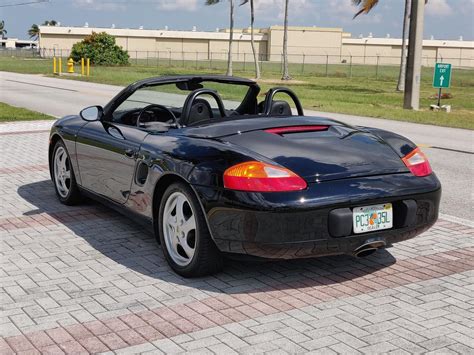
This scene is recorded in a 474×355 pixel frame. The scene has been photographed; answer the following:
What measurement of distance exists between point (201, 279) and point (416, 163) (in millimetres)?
1777

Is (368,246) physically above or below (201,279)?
above

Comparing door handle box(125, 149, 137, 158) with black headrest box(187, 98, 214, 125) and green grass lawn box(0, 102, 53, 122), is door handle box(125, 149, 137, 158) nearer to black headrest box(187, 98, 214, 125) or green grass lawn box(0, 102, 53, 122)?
black headrest box(187, 98, 214, 125)

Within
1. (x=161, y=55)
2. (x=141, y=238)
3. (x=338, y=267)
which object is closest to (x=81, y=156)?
(x=141, y=238)

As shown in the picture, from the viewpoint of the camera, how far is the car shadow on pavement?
4.62 metres

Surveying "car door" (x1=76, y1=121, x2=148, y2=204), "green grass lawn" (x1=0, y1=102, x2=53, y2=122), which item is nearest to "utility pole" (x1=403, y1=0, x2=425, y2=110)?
"green grass lawn" (x1=0, y1=102, x2=53, y2=122)

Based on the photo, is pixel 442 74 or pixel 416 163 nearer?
pixel 416 163

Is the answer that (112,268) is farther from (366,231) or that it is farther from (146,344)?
(366,231)

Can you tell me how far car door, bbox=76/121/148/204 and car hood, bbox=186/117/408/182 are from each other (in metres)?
0.79

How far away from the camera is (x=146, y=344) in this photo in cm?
360

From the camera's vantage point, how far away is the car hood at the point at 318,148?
4.36 m

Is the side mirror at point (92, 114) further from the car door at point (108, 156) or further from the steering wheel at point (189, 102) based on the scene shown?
the steering wheel at point (189, 102)

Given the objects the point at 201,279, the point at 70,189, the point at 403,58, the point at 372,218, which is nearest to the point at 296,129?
the point at 372,218

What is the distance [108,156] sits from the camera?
18.5 feet

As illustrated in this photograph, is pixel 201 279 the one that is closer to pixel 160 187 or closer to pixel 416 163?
pixel 160 187
